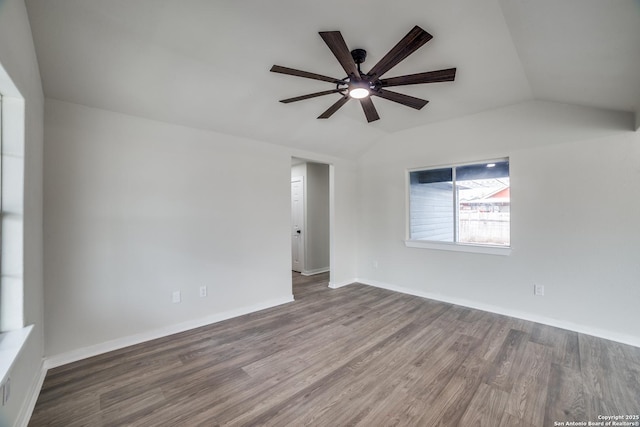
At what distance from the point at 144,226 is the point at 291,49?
222 centimetres

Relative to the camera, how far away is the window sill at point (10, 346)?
1229 mm

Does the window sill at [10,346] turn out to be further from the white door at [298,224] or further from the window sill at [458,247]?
the white door at [298,224]

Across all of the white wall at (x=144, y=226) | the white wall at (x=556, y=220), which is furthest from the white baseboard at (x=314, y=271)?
the white wall at (x=556, y=220)

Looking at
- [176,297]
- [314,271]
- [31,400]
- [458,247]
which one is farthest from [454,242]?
[31,400]

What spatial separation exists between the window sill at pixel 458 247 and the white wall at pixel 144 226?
2.27 metres

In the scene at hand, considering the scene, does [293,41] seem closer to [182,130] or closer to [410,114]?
[182,130]

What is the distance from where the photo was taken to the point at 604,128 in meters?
2.78

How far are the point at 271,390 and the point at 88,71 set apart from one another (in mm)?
2874

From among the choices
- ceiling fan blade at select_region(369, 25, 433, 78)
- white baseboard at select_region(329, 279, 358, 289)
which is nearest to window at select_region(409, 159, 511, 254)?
white baseboard at select_region(329, 279, 358, 289)

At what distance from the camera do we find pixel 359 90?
6.86 ft

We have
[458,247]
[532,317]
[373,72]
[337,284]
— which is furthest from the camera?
[337,284]

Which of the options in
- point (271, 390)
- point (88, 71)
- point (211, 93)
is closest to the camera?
point (271, 390)

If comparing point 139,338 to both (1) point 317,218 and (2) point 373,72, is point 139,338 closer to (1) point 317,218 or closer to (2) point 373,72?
(2) point 373,72

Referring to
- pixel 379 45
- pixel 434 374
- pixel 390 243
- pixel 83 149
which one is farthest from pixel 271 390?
pixel 390 243
